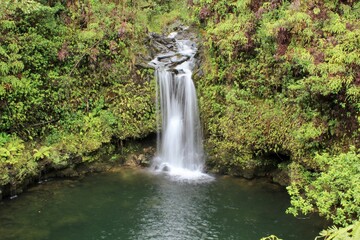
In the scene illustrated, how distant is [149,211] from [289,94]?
18.4 ft

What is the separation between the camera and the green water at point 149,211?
980 centimetres

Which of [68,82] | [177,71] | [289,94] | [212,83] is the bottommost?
[289,94]

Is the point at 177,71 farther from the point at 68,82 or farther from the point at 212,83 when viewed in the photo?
the point at 68,82

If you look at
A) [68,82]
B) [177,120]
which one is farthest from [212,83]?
[68,82]

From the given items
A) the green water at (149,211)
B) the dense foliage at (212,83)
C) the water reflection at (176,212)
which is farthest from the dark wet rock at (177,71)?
the water reflection at (176,212)

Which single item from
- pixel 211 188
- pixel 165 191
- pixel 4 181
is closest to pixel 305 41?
pixel 211 188

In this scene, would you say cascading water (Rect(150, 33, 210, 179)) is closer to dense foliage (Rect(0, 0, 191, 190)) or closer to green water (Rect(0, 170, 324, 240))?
dense foliage (Rect(0, 0, 191, 190))

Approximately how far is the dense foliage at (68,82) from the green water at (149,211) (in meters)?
1.31

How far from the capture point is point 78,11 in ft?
46.7

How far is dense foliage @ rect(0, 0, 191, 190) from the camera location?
11828 mm

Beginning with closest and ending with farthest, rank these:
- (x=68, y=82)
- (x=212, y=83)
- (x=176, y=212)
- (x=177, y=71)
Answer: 1. (x=176, y=212)
2. (x=68, y=82)
3. (x=212, y=83)
4. (x=177, y=71)

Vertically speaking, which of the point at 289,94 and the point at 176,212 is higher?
the point at 289,94

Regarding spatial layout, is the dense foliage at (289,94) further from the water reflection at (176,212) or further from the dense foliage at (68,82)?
the dense foliage at (68,82)

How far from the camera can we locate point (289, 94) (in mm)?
11500
